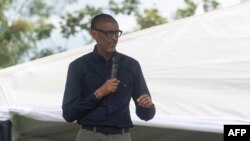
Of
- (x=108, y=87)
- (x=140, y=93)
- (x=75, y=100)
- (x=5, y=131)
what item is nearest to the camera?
(x=108, y=87)

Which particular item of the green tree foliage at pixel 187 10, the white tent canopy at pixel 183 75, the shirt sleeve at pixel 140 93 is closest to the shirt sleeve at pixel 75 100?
the shirt sleeve at pixel 140 93

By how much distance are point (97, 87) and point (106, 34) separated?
280mm

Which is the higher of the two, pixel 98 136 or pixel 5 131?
pixel 98 136

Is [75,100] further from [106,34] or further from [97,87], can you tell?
[106,34]

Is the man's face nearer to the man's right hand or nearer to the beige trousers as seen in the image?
the man's right hand

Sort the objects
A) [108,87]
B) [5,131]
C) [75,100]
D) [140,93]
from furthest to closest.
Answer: [5,131], [140,93], [75,100], [108,87]

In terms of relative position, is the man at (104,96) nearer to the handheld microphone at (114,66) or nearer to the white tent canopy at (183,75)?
the handheld microphone at (114,66)

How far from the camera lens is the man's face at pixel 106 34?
2646 mm

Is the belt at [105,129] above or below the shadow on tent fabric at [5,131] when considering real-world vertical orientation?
above

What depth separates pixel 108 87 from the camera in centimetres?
248

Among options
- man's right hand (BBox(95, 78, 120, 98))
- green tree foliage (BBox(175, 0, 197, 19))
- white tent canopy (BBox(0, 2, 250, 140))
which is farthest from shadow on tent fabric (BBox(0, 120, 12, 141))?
green tree foliage (BBox(175, 0, 197, 19))

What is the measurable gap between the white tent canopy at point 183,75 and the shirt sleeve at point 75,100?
0.90 meters

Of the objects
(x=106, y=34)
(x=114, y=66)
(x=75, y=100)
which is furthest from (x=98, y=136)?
(x=106, y=34)

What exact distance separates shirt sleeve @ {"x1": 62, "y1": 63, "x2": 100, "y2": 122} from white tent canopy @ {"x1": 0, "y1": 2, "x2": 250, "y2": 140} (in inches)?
35.6
